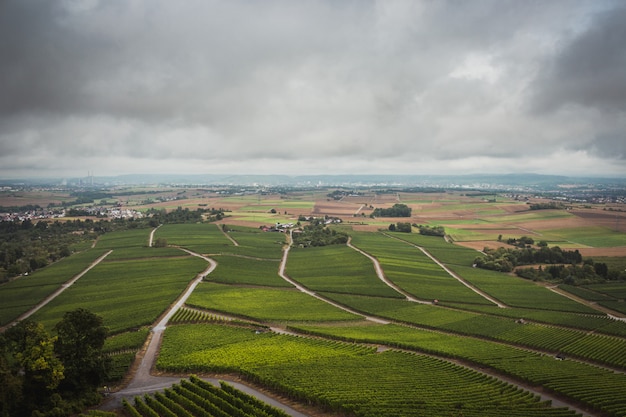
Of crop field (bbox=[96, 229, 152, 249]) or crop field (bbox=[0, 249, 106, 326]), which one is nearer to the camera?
crop field (bbox=[0, 249, 106, 326])

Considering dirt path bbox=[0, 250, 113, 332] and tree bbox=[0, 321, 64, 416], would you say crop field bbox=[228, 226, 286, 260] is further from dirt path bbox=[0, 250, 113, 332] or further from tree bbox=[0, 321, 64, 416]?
tree bbox=[0, 321, 64, 416]

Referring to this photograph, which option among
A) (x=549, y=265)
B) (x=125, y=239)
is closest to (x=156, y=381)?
(x=125, y=239)

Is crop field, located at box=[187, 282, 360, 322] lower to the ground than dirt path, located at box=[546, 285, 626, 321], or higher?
higher

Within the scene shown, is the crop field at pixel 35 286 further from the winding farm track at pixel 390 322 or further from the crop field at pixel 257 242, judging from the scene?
the winding farm track at pixel 390 322

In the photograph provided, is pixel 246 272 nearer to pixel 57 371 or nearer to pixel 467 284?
pixel 467 284

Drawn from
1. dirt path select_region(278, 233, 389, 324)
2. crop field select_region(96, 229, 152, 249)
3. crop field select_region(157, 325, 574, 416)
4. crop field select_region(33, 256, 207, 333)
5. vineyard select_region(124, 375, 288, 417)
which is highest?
crop field select_region(96, 229, 152, 249)

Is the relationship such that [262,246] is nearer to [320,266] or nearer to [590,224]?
[320,266]

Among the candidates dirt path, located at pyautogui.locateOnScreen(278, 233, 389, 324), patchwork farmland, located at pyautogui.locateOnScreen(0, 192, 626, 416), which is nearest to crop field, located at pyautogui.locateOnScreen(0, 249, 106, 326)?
patchwork farmland, located at pyautogui.locateOnScreen(0, 192, 626, 416)
